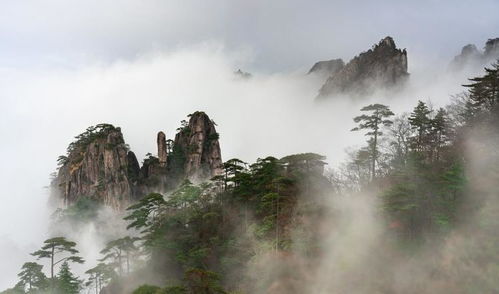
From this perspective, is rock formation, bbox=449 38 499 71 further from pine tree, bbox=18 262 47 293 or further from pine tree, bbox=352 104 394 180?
pine tree, bbox=18 262 47 293

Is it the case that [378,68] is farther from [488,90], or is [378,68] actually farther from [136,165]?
[488,90]

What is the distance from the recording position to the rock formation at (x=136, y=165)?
334 ft

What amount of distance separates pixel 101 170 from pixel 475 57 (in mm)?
168115

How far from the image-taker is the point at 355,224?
177 ft

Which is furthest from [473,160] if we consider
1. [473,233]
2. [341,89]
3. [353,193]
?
[341,89]

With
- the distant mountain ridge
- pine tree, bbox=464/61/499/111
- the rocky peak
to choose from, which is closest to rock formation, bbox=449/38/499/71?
the rocky peak

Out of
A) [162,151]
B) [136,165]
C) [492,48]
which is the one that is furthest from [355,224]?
[492,48]

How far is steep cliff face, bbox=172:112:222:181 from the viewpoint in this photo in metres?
101

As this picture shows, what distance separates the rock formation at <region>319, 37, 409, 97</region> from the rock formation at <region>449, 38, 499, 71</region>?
37.4 meters

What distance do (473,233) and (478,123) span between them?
1804cm

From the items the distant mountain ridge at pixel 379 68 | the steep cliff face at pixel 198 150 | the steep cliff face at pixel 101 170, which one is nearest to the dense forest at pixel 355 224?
the steep cliff face at pixel 198 150

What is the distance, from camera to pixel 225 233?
62188 millimetres

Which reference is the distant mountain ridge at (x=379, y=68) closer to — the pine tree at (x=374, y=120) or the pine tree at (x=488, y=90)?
the pine tree at (x=488, y=90)

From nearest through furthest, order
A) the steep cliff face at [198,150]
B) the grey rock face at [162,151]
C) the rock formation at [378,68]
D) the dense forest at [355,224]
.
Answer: the dense forest at [355,224], the steep cliff face at [198,150], the grey rock face at [162,151], the rock formation at [378,68]
